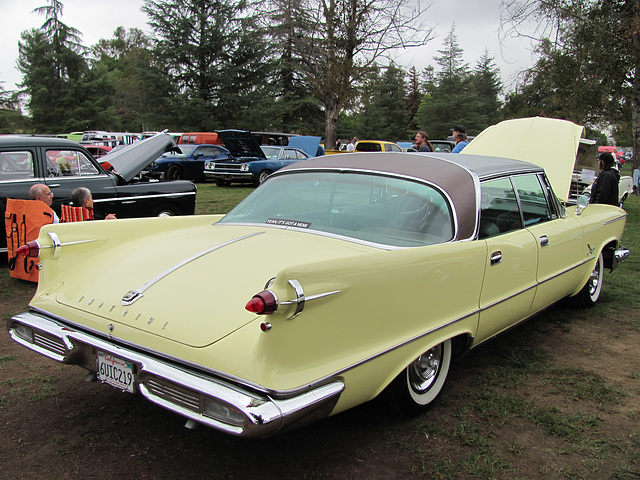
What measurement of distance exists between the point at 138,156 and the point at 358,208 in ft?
17.9

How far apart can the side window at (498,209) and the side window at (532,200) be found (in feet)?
0.41

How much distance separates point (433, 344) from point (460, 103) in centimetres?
5693

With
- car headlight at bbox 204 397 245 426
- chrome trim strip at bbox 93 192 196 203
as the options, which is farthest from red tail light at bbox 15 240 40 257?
chrome trim strip at bbox 93 192 196 203

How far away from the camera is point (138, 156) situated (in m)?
7.82

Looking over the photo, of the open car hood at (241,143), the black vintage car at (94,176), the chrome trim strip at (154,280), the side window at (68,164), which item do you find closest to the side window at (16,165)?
the black vintage car at (94,176)

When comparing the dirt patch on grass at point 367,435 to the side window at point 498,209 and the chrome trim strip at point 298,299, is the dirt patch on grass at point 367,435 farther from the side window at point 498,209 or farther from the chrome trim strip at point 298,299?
the side window at point 498,209

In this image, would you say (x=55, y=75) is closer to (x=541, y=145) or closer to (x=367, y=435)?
(x=541, y=145)

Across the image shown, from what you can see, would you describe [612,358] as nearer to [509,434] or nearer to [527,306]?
[527,306]

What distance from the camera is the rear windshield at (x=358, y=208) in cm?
320

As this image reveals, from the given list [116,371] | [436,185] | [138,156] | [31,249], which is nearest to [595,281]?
[436,185]

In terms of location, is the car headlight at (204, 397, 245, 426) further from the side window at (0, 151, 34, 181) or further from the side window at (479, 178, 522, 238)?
the side window at (0, 151, 34, 181)

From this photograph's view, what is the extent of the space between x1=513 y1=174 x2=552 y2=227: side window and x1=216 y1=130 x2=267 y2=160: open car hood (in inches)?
535

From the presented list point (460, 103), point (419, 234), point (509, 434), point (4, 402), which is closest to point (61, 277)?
point (4, 402)

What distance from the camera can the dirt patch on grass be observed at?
256 centimetres
